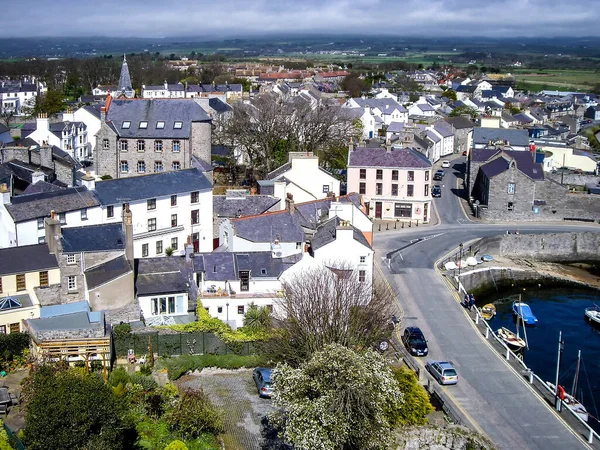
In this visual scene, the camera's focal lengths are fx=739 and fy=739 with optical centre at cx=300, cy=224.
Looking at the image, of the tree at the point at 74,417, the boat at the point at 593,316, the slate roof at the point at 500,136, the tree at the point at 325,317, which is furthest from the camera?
the slate roof at the point at 500,136

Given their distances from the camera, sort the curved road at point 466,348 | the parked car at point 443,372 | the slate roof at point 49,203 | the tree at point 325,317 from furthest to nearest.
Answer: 1. the slate roof at point 49,203
2. the parked car at point 443,372
3. the tree at point 325,317
4. the curved road at point 466,348

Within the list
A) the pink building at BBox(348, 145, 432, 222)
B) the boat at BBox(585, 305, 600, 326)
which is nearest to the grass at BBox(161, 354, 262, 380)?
the boat at BBox(585, 305, 600, 326)

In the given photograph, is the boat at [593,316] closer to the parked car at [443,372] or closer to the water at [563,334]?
the water at [563,334]

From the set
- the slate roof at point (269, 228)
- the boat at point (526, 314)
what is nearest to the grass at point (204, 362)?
the slate roof at point (269, 228)

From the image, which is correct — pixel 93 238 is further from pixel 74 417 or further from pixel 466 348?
pixel 466 348

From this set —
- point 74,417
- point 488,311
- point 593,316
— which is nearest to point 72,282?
point 74,417

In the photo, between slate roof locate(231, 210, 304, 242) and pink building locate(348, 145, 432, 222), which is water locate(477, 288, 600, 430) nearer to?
pink building locate(348, 145, 432, 222)
